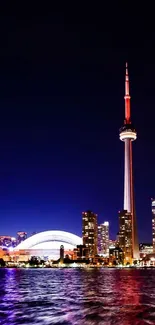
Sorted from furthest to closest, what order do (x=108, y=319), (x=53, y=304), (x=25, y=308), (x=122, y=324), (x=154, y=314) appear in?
1. (x=53, y=304)
2. (x=25, y=308)
3. (x=154, y=314)
4. (x=108, y=319)
5. (x=122, y=324)

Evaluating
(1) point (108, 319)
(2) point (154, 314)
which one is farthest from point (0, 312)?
(2) point (154, 314)

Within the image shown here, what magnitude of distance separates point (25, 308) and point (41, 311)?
2872 millimetres

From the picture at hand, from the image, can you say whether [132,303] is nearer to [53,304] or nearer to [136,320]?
[53,304]

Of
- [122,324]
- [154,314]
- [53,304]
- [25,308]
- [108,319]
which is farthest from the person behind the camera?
[53,304]

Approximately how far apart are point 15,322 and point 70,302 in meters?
14.1

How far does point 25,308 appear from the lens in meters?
40.9

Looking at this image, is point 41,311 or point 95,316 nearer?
point 95,316

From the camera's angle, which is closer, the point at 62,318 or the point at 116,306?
the point at 62,318

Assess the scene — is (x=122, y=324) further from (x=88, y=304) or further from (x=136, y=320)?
(x=88, y=304)

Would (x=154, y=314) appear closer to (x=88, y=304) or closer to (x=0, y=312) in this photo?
(x=88, y=304)

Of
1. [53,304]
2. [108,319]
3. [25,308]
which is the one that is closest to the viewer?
[108,319]

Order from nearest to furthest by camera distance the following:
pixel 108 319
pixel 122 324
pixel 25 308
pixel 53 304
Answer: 1. pixel 122 324
2. pixel 108 319
3. pixel 25 308
4. pixel 53 304

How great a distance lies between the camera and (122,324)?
3169cm

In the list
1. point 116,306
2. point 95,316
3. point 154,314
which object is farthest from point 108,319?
point 116,306
